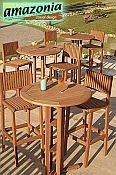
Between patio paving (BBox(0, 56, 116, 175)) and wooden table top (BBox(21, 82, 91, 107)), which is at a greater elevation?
wooden table top (BBox(21, 82, 91, 107))

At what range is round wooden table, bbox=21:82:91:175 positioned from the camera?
12.3ft

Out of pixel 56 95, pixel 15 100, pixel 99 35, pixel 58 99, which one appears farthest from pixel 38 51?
pixel 58 99

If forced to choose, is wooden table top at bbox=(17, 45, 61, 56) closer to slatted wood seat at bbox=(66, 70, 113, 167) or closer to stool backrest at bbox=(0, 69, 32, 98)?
stool backrest at bbox=(0, 69, 32, 98)

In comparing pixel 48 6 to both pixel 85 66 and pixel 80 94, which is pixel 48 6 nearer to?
pixel 85 66

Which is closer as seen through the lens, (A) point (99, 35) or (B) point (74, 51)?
(B) point (74, 51)

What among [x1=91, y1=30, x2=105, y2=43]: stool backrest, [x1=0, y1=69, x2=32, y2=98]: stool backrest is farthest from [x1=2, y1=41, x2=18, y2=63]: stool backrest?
[x1=0, y1=69, x2=32, y2=98]: stool backrest

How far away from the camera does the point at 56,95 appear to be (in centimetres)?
396

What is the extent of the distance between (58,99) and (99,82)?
958 millimetres

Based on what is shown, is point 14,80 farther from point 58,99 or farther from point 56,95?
point 58,99

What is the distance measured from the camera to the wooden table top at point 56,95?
375 cm

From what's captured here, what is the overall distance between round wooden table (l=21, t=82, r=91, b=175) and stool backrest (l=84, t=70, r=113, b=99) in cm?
39

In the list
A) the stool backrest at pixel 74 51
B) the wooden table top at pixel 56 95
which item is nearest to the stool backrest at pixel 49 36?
the stool backrest at pixel 74 51

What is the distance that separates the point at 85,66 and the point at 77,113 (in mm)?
2555

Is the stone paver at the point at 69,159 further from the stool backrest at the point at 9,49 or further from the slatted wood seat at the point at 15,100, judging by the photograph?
the stool backrest at the point at 9,49
